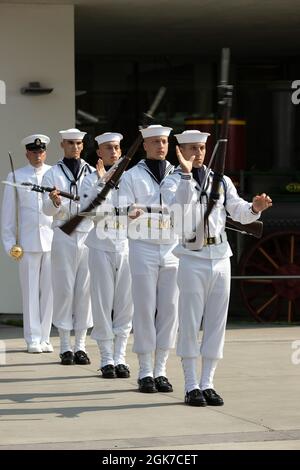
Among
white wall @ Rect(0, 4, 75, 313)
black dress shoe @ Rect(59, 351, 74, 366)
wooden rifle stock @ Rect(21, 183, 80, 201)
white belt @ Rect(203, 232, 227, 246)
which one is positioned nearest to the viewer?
white belt @ Rect(203, 232, 227, 246)

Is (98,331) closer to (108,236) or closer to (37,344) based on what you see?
(108,236)

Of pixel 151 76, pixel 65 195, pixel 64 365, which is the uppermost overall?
pixel 151 76

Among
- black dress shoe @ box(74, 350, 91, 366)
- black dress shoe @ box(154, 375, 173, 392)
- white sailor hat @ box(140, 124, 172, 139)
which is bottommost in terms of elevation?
black dress shoe @ box(74, 350, 91, 366)

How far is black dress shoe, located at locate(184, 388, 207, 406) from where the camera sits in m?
7.77

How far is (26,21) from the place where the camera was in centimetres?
1290

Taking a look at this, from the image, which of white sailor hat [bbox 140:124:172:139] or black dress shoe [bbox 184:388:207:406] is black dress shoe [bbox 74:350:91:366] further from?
white sailor hat [bbox 140:124:172:139]

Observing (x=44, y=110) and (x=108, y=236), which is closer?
(x=108, y=236)

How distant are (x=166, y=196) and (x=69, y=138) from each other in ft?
6.45

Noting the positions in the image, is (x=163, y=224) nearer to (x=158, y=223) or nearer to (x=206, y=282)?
(x=158, y=223)

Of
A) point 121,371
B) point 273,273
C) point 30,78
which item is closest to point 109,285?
point 121,371

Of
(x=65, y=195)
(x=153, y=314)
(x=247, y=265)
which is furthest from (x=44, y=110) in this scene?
(x=153, y=314)

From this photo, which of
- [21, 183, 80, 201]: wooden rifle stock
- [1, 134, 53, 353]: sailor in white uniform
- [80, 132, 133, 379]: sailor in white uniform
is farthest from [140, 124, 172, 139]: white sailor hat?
[1, 134, 53, 353]: sailor in white uniform

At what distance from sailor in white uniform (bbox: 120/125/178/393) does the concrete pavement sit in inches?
13.4

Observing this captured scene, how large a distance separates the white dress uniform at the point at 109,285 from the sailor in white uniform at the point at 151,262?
69cm
